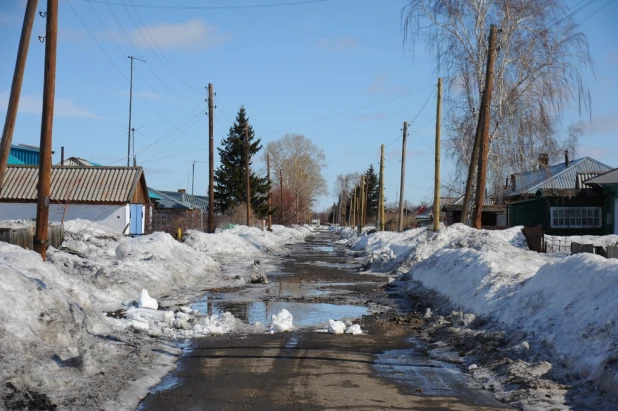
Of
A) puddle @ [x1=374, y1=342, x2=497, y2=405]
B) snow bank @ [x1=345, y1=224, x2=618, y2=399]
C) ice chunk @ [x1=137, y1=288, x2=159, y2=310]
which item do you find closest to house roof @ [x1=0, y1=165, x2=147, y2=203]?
snow bank @ [x1=345, y1=224, x2=618, y2=399]

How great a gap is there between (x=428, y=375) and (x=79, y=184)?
111ft

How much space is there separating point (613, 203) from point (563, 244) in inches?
481

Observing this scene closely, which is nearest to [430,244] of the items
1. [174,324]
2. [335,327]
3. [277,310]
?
[277,310]

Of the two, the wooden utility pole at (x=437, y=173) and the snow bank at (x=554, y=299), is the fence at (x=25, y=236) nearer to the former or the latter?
the snow bank at (x=554, y=299)

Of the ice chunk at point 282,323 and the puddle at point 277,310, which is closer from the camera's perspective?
the ice chunk at point 282,323

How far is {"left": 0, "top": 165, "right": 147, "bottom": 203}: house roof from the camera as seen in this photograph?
37.3 meters

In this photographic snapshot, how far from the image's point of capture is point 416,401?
6734 mm

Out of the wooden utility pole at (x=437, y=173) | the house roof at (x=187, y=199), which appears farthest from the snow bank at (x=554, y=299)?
the house roof at (x=187, y=199)

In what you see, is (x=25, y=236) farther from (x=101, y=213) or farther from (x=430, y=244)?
(x=101, y=213)

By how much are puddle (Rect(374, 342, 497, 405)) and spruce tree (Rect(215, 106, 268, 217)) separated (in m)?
59.2

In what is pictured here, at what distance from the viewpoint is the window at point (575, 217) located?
41.2 m

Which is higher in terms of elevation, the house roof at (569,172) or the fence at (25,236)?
the house roof at (569,172)

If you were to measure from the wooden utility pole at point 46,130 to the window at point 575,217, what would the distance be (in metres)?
33.5

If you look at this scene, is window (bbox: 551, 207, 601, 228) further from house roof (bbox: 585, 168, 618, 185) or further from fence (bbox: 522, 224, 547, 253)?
fence (bbox: 522, 224, 547, 253)
